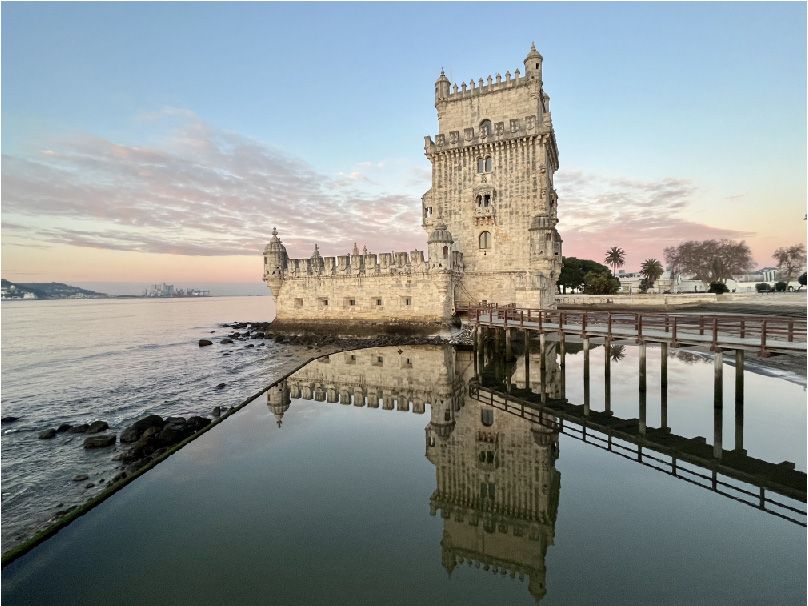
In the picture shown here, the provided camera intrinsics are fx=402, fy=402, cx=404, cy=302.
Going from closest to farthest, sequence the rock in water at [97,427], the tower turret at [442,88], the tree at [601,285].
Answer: the rock in water at [97,427], the tower turret at [442,88], the tree at [601,285]

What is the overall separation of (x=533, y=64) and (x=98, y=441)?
33.4 metres

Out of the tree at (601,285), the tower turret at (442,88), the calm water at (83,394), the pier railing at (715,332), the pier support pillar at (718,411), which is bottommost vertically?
the calm water at (83,394)

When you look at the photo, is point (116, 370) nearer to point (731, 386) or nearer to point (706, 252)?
point (731, 386)

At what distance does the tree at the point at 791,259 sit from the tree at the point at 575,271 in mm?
24364

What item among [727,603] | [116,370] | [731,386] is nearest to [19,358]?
[116,370]

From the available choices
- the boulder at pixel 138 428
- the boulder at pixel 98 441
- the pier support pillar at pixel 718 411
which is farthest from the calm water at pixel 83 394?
the pier support pillar at pixel 718 411

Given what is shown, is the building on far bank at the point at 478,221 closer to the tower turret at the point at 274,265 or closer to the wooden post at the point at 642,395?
the tower turret at the point at 274,265

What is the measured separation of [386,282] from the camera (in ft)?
105

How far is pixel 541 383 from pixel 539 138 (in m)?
19.7

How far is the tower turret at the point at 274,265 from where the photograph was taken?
36000mm

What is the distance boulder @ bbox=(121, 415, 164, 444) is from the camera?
12.1 m

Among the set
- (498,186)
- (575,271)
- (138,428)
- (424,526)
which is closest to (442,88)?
(498,186)

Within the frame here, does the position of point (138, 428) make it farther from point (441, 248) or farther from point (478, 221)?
point (478, 221)

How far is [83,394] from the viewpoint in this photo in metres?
18.9
